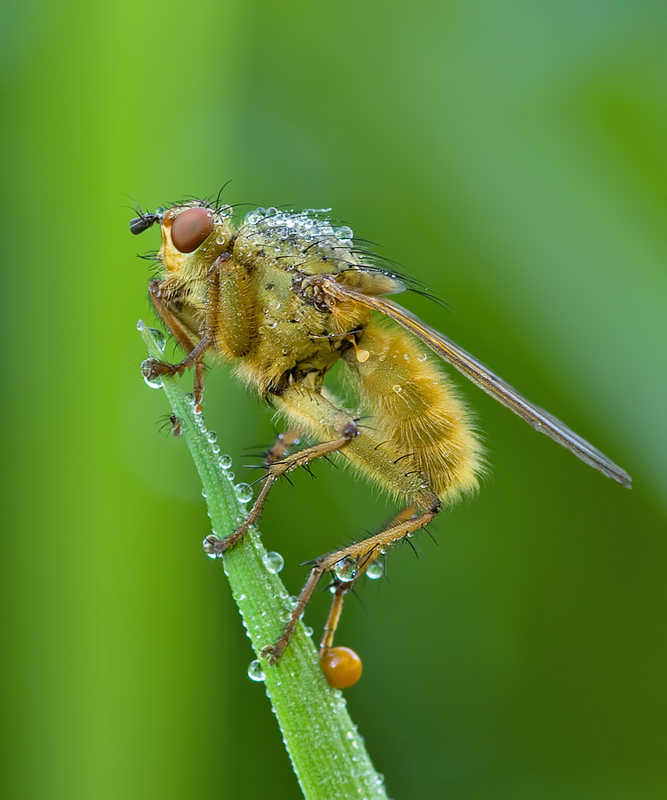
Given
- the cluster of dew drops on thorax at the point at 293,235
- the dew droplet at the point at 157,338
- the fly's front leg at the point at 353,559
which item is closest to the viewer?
the dew droplet at the point at 157,338

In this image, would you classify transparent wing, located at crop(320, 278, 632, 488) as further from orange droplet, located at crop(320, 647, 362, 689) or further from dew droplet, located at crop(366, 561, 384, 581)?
orange droplet, located at crop(320, 647, 362, 689)

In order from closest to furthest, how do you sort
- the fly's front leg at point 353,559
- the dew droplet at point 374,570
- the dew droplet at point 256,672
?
1. the dew droplet at point 256,672
2. the fly's front leg at point 353,559
3. the dew droplet at point 374,570

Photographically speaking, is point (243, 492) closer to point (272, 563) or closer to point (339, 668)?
point (272, 563)

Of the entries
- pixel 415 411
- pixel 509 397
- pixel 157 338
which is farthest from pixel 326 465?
pixel 157 338

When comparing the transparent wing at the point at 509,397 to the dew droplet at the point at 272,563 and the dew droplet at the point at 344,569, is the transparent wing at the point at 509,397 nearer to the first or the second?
the dew droplet at the point at 344,569

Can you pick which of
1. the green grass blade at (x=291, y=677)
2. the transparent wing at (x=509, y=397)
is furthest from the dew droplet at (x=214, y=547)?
the transparent wing at (x=509, y=397)

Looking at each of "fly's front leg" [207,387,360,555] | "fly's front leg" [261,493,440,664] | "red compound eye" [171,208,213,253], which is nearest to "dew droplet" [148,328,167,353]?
"fly's front leg" [207,387,360,555]

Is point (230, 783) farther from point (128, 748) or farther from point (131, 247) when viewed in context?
point (131, 247)
